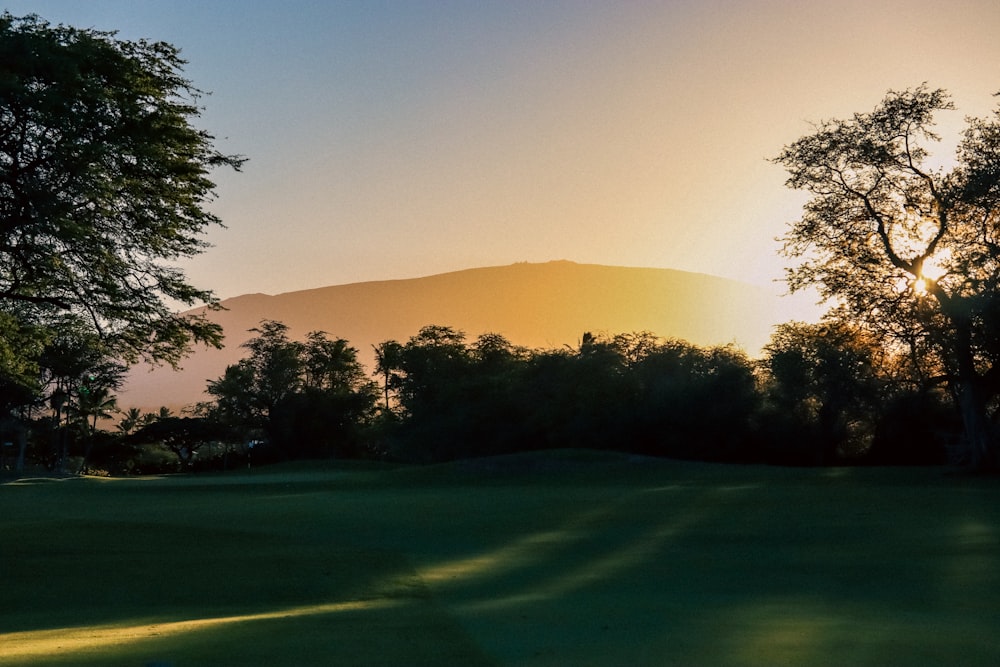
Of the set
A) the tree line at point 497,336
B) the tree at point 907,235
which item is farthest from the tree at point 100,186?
the tree at point 907,235

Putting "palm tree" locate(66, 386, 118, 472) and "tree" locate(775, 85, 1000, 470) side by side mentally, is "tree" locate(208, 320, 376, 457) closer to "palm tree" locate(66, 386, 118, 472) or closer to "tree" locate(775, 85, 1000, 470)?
"palm tree" locate(66, 386, 118, 472)

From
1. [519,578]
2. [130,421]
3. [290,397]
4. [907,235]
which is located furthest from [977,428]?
[130,421]

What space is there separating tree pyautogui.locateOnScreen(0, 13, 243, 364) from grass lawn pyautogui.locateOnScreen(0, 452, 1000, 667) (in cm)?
501

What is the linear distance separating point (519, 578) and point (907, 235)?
97.7 feet

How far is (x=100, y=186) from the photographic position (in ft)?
68.0

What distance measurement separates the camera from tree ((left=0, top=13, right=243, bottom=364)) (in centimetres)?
2075

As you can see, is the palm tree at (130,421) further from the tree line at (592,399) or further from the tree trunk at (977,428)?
the tree trunk at (977,428)

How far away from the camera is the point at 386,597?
525 inches

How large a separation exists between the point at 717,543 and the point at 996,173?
24.1 meters

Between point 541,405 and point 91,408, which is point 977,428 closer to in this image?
point 541,405

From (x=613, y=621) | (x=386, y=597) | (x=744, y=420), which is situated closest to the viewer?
(x=613, y=621)

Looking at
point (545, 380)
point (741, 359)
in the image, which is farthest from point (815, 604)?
point (741, 359)

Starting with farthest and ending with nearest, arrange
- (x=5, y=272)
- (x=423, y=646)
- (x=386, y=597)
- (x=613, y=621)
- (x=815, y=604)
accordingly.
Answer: (x=5, y=272) → (x=386, y=597) → (x=815, y=604) → (x=613, y=621) → (x=423, y=646)

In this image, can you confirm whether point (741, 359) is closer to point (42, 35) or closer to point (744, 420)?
point (744, 420)
